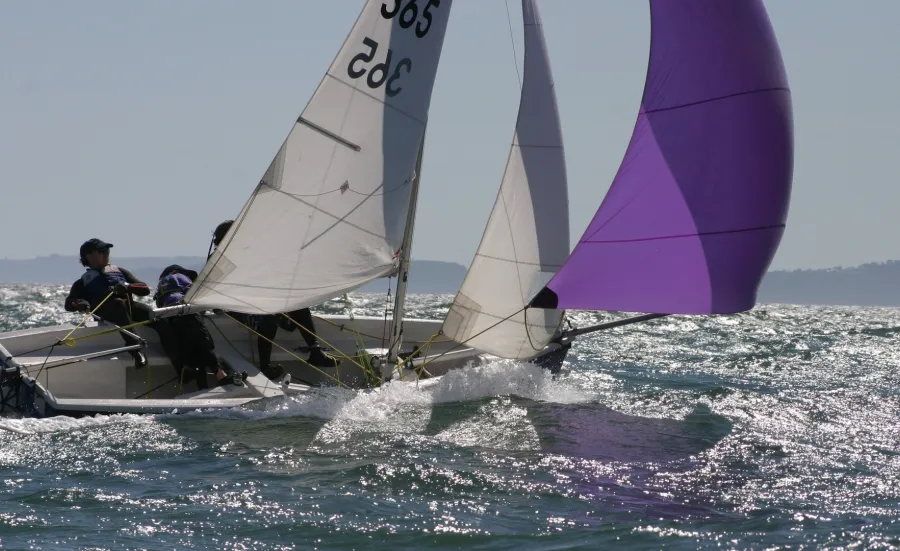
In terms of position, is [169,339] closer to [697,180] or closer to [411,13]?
[411,13]

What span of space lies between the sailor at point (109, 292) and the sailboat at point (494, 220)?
0.22 meters

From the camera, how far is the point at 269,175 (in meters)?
9.59

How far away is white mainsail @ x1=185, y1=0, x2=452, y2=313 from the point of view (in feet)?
31.4

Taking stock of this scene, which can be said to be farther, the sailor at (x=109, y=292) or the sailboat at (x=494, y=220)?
the sailor at (x=109, y=292)

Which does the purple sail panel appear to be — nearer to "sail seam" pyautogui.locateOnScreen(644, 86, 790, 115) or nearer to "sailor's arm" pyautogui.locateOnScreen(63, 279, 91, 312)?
"sail seam" pyautogui.locateOnScreen(644, 86, 790, 115)

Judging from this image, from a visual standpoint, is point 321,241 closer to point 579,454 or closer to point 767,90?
point 579,454

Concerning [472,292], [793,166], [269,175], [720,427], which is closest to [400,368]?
[472,292]

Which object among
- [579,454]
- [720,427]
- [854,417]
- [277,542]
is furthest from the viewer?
[854,417]

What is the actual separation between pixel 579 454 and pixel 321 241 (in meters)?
3.06

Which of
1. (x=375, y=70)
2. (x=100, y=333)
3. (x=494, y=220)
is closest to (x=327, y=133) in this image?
(x=375, y=70)

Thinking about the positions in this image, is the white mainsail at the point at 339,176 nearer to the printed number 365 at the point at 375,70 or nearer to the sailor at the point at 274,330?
the printed number 365 at the point at 375,70

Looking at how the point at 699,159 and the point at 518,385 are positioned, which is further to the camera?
the point at 518,385

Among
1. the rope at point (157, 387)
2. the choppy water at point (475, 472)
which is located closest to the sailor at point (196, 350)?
the rope at point (157, 387)

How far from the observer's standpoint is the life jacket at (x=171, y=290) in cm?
1060
